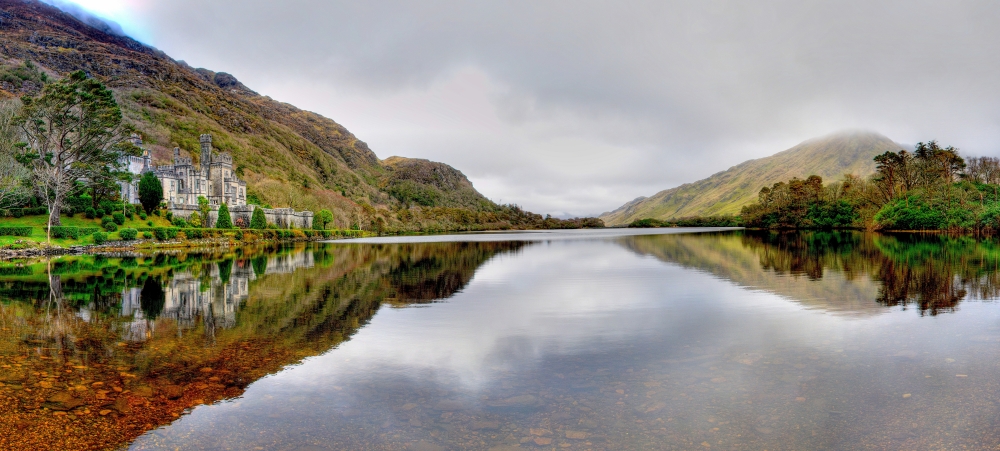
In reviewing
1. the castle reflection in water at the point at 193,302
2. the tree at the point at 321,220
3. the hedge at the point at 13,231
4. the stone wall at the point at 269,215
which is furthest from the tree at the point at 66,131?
the tree at the point at 321,220

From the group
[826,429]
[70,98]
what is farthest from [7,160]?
[826,429]

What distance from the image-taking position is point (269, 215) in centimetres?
9788

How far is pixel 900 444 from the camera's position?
267 inches

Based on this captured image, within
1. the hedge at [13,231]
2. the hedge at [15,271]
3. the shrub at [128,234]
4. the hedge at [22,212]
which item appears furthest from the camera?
the hedge at [22,212]

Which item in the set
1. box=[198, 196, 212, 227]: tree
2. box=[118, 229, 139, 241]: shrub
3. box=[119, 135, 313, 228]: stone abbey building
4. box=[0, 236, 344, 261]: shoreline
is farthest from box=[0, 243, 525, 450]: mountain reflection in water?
box=[119, 135, 313, 228]: stone abbey building

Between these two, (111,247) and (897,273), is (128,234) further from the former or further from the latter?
(897,273)

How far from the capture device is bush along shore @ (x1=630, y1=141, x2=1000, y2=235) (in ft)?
247

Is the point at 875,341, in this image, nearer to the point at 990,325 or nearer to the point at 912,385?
the point at 912,385

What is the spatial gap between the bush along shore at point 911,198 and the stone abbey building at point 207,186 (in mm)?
104117

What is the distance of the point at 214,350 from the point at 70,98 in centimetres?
5591

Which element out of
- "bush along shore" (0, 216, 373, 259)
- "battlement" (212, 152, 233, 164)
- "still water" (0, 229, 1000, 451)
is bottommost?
"still water" (0, 229, 1000, 451)

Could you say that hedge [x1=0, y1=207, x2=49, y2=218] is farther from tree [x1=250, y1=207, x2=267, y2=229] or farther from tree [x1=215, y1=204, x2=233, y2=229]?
tree [x1=250, y1=207, x2=267, y2=229]

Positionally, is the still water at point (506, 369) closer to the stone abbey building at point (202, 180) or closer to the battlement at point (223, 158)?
the stone abbey building at point (202, 180)

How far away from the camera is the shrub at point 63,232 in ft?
167
